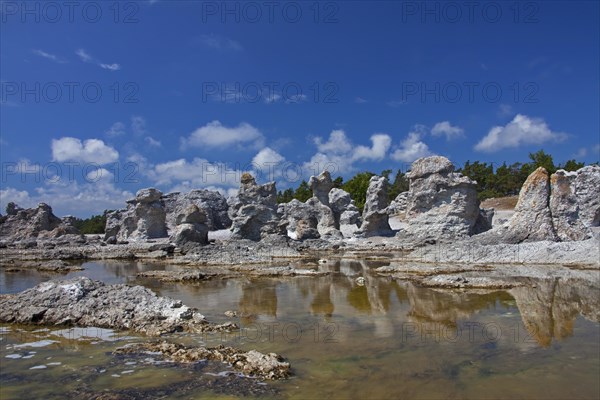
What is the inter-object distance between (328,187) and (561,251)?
3652 cm

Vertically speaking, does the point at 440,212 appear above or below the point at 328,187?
below

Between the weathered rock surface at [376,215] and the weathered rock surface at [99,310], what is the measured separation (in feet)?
114

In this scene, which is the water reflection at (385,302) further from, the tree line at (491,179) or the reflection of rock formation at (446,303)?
the tree line at (491,179)

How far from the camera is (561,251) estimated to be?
23031mm

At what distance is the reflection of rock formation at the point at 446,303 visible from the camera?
12133 mm

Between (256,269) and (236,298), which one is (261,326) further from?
(256,269)

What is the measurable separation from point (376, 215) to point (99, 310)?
1421 inches

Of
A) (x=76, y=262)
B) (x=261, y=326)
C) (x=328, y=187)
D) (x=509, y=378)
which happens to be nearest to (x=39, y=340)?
(x=261, y=326)

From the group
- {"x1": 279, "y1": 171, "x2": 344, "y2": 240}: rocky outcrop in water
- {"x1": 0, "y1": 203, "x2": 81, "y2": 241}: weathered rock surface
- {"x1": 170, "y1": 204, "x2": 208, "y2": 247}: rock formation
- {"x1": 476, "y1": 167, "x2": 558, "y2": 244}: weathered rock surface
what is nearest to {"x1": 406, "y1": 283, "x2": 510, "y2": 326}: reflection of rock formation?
{"x1": 476, "y1": 167, "x2": 558, "y2": 244}: weathered rock surface

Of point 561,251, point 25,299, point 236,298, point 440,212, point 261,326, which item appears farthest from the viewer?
point 440,212

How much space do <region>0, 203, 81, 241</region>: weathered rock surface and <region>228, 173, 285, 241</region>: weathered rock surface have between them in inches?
947

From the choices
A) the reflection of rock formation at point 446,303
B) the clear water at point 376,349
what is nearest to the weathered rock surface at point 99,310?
the clear water at point 376,349

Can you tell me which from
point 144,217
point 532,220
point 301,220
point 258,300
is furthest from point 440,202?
point 144,217

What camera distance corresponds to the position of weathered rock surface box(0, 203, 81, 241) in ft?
174
